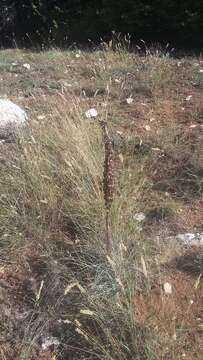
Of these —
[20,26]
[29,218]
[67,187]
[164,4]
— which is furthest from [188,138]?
[20,26]

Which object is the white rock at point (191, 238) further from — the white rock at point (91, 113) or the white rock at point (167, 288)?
the white rock at point (91, 113)

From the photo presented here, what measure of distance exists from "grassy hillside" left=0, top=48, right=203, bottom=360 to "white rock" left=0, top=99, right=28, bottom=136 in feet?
0.42

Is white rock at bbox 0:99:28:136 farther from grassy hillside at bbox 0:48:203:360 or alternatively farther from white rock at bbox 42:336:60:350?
white rock at bbox 42:336:60:350

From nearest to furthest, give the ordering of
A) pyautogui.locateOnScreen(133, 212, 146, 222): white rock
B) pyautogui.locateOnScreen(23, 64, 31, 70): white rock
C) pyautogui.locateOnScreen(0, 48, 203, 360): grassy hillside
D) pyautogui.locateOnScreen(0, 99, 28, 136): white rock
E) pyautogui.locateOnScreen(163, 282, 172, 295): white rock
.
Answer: pyautogui.locateOnScreen(0, 48, 203, 360): grassy hillside, pyautogui.locateOnScreen(163, 282, 172, 295): white rock, pyautogui.locateOnScreen(133, 212, 146, 222): white rock, pyautogui.locateOnScreen(0, 99, 28, 136): white rock, pyautogui.locateOnScreen(23, 64, 31, 70): white rock

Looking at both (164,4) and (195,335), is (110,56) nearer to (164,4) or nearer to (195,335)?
(164,4)

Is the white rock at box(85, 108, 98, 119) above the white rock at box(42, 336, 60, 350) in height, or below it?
above

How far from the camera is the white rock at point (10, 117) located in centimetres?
487

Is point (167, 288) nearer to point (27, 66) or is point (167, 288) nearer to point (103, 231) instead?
point (103, 231)

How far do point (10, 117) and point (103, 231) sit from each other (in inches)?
74.3

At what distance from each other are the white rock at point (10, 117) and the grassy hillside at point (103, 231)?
13 centimetres

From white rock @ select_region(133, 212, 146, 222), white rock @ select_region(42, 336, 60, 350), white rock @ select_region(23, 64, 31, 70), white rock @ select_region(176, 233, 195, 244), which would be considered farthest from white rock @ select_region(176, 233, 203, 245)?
white rock @ select_region(23, 64, 31, 70)

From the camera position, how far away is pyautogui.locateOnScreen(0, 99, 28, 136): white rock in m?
4.87

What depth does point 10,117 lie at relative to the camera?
4949 millimetres

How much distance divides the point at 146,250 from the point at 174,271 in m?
0.18
